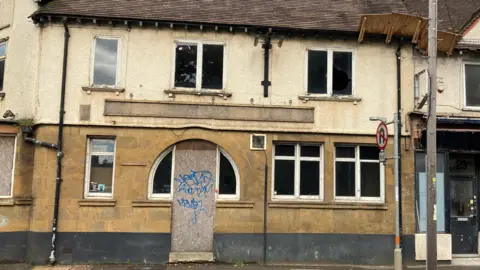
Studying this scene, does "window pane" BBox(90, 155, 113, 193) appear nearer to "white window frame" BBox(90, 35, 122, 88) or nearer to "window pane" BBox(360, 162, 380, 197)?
"white window frame" BBox(90, 35, 122, 88)

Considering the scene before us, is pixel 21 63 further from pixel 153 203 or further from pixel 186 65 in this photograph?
pixel 153 203

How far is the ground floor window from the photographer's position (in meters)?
11.6

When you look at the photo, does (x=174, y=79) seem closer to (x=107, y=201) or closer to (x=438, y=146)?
(x=107, y=201)

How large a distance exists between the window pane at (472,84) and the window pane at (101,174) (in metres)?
10.6

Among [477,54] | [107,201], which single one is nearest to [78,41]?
[107,201]

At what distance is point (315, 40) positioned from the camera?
12.3 meters

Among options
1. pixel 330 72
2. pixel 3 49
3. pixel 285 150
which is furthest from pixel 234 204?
pixel 3 49

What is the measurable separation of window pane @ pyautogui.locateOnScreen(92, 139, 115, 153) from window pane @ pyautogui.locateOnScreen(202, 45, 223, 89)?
309cm

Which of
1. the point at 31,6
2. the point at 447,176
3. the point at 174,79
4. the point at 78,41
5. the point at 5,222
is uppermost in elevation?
the point at 31,6

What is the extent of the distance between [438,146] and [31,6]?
1219 cm

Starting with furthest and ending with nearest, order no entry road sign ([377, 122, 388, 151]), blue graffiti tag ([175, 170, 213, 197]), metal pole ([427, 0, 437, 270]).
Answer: blue graffiti tag ([175, 170, 213, 197]), no entry road sign ([377, 122, 388, 151]), metal pole ([427, 0, 437, 270])

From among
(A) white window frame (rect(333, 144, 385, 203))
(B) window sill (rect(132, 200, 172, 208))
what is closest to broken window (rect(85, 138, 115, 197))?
(B) window sill (rect(132, 200, 172, 208))

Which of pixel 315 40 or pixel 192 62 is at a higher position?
pixel 315 40

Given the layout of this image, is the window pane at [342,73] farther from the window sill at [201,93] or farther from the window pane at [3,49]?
the window pane at [3,49]
